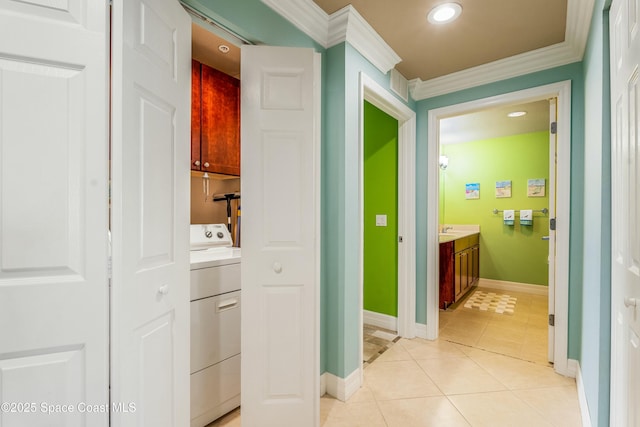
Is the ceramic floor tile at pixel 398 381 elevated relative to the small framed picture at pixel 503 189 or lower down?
lower down

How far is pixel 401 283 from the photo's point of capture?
2750mm

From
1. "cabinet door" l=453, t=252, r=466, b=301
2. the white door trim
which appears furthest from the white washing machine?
"cabinet door" l=453, t=252, r=466, b=301

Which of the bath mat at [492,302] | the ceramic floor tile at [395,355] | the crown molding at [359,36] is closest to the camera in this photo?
the crown molding at [359,36]

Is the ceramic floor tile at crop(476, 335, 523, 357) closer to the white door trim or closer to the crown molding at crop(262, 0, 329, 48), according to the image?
the white door trim

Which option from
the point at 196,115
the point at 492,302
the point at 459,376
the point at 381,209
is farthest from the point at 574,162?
the point at 196,115

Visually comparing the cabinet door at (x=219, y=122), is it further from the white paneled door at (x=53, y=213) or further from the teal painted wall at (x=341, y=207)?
the white paneled door at (x=53, y=213)

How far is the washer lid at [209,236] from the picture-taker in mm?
2049

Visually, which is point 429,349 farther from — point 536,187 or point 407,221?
point 536,187

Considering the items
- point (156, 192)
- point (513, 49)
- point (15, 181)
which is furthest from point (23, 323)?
point (513, 49)

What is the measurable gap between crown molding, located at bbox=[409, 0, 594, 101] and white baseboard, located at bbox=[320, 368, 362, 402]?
2462 mm

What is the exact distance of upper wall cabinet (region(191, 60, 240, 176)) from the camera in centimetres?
197

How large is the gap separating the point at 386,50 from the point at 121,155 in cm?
193

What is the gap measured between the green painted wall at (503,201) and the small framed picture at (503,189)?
53 millimetres

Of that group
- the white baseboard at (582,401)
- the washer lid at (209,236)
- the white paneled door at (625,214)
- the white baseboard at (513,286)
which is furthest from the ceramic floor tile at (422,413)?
the white baseboard at (513,286)
